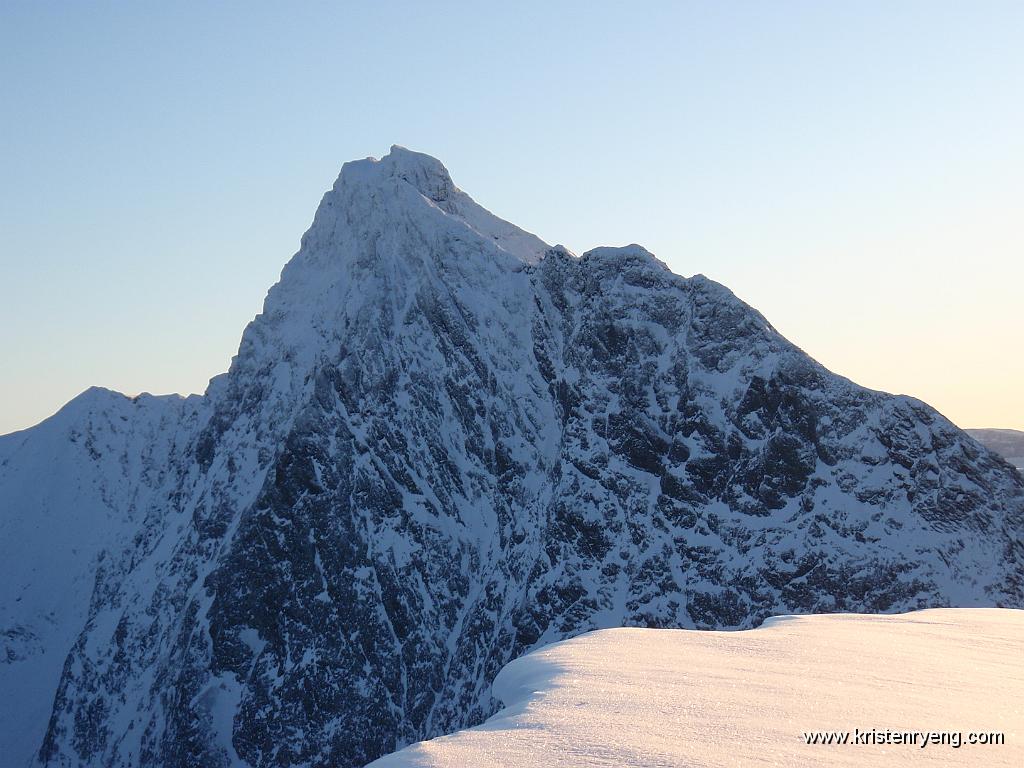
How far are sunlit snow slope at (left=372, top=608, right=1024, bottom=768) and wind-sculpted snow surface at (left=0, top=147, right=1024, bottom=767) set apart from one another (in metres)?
62.4

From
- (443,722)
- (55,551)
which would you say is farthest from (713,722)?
(55,551)

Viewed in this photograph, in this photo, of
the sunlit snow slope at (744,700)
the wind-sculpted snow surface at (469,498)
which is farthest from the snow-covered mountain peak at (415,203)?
the sunlit snow slope at (744,700)

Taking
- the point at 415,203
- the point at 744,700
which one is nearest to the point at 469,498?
the point at 415,203

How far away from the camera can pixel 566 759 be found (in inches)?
411

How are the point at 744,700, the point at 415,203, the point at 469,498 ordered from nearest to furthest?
the point at 744,700 < the point at 469,498 < the point at 415,203

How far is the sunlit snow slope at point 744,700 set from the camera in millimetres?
10953

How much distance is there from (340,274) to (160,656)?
51.3m

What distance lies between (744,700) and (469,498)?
9402 cm

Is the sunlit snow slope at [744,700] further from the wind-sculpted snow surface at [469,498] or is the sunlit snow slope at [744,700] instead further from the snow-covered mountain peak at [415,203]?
the snow-covered mountain peak at [415,203]

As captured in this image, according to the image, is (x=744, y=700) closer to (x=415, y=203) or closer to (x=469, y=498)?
(x=469, y=498)

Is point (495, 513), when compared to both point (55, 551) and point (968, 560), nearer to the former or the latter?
point (968, 560)

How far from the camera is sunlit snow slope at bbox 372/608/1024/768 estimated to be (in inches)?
431

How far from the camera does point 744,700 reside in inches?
531

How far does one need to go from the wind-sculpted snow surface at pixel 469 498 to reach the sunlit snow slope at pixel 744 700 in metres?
62.4
